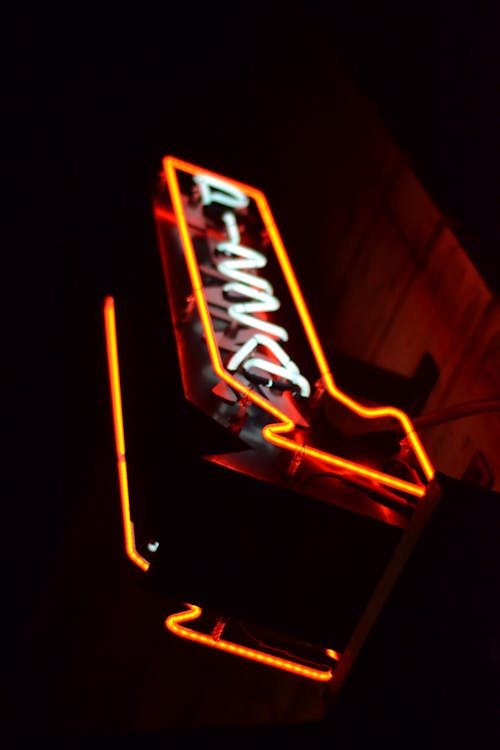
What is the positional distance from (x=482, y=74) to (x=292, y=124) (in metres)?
3.13

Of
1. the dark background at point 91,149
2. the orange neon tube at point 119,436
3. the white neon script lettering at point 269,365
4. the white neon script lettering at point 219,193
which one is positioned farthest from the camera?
the dark background at point 91,149

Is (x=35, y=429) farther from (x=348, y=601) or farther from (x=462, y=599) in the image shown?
(x=462, y=599)

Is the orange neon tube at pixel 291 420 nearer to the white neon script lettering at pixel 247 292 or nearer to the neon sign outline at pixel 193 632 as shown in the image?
the white neon script lettering at pixel 247 292

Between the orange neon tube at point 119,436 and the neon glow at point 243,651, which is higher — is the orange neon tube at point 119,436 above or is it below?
above

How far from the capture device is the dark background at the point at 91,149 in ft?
23.4

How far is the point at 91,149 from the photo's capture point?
7445 mm

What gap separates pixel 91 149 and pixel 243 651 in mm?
5589

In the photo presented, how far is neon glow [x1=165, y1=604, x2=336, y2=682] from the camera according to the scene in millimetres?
3176

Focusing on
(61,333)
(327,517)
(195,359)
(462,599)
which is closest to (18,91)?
(61,333)

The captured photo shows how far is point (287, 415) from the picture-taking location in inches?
144

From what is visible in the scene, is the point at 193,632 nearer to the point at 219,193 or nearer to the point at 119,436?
the point at 119,436

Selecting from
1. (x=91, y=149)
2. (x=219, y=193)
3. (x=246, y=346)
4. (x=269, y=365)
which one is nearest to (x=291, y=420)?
(x=269, y=365)

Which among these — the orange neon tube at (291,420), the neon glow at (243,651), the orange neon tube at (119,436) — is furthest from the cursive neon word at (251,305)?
the neon glow at (243,651)

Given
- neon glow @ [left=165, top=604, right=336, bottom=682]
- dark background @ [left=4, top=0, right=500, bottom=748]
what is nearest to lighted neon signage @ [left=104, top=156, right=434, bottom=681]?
neon glow @ [left=165, top=604, right=336, bottom=682]
